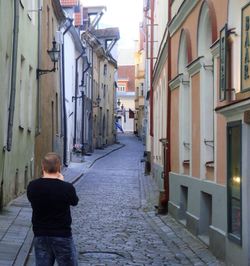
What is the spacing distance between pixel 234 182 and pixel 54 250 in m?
2.82

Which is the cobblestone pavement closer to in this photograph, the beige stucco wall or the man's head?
the beige stucco wall

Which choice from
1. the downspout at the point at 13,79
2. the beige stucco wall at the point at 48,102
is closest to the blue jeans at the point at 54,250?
the downspout at the point at 13,79

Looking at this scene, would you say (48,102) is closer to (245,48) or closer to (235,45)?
(235,45)

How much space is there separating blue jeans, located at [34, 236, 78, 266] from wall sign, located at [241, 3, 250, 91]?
3035 mm

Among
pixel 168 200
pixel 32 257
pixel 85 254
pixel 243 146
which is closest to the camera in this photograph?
pixel 243 146

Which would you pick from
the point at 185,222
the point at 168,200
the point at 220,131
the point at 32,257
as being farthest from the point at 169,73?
the point at 32,257

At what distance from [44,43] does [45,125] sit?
2.73 meters

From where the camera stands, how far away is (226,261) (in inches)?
304

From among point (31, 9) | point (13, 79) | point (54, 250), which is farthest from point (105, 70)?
point (54, 250)

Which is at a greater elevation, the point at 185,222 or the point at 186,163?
the point at 186,163

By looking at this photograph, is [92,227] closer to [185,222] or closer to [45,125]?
[185,222]

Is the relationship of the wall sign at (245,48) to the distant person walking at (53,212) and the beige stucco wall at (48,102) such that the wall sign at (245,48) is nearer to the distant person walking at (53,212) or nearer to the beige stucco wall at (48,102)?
the distant person walking at (53,212)

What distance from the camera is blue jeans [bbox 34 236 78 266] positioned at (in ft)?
17.9

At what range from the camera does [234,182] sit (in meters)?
7.45
